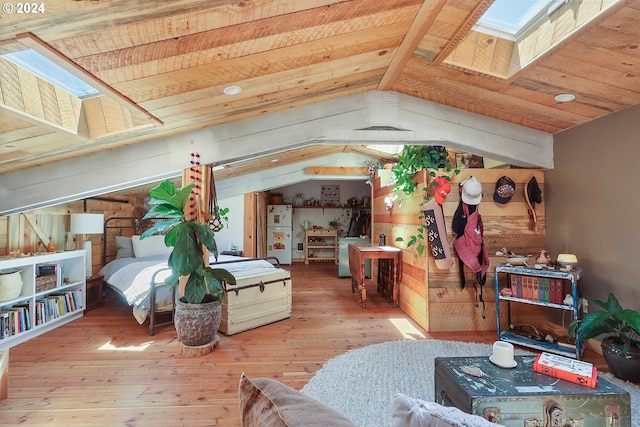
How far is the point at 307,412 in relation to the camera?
2.01ft

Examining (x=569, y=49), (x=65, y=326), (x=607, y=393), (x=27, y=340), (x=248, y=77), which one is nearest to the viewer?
(x=607, y=393)

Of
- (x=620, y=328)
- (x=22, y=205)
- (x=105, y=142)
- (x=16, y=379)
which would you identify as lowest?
(x=16, y=379)

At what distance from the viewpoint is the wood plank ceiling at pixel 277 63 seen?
4.58ft

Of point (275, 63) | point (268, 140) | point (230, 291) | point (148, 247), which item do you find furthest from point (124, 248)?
point (275, 63)

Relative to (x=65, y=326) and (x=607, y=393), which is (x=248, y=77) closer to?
(x=607, y=393)

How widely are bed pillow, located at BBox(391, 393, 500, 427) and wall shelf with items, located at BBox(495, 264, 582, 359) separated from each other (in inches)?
101

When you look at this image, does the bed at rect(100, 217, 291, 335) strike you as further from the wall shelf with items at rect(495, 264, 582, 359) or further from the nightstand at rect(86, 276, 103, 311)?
the wall shelf with items at rect(495, 264, 582, 359)

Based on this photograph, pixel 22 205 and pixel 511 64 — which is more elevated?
pixel 511 64

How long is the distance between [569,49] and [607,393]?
1858 millimetres

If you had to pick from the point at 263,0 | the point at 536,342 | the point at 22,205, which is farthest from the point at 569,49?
the point at 22,205

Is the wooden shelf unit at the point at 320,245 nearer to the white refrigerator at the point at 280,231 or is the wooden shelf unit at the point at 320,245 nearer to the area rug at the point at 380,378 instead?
the white refrigerator at the point at 280,231

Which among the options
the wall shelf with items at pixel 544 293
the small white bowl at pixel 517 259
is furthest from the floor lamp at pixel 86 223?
the small white bowl at pixel 517 259

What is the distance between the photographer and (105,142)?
8.00ft

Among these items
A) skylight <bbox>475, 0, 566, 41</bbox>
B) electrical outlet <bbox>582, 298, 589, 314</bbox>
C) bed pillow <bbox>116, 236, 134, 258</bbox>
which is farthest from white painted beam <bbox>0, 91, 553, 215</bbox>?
bed pillow <bbox>116, 236, 134, 258</bbox>
